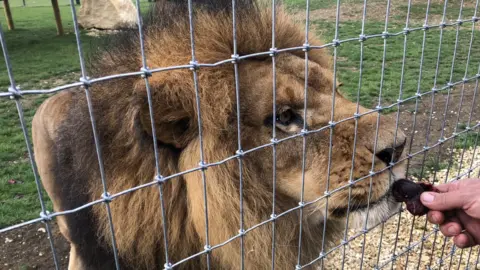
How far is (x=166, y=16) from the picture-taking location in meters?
1.57

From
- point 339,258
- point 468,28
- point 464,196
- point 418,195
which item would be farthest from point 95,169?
point 468,28

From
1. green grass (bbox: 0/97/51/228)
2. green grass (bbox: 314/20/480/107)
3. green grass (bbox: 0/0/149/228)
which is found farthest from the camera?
green grass (bbox: 314/20/480/107)

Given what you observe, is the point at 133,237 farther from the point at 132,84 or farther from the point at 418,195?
the point at 418,195

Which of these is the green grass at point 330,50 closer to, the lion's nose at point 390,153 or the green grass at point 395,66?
the green grass at point 395,66

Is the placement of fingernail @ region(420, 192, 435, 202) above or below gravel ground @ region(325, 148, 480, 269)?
above

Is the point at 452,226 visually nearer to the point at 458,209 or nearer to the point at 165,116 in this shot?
the point at 458,209

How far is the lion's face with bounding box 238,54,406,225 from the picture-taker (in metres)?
1.44

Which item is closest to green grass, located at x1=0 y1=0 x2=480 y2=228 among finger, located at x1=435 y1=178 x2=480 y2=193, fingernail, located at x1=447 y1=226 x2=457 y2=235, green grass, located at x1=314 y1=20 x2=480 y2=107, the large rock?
green grass, located at x1=314 y1=20 x2=480 y2=107

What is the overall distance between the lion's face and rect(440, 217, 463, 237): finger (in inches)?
10.4

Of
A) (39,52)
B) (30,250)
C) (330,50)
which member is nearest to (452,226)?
(330,50)

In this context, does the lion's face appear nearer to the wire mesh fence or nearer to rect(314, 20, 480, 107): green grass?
the wire mesh fence

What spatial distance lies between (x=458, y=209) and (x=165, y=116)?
102 centimetres

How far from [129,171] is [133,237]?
220 millimetres

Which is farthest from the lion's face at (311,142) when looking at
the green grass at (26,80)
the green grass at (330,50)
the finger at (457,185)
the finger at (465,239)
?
the green grass at (26,80)
